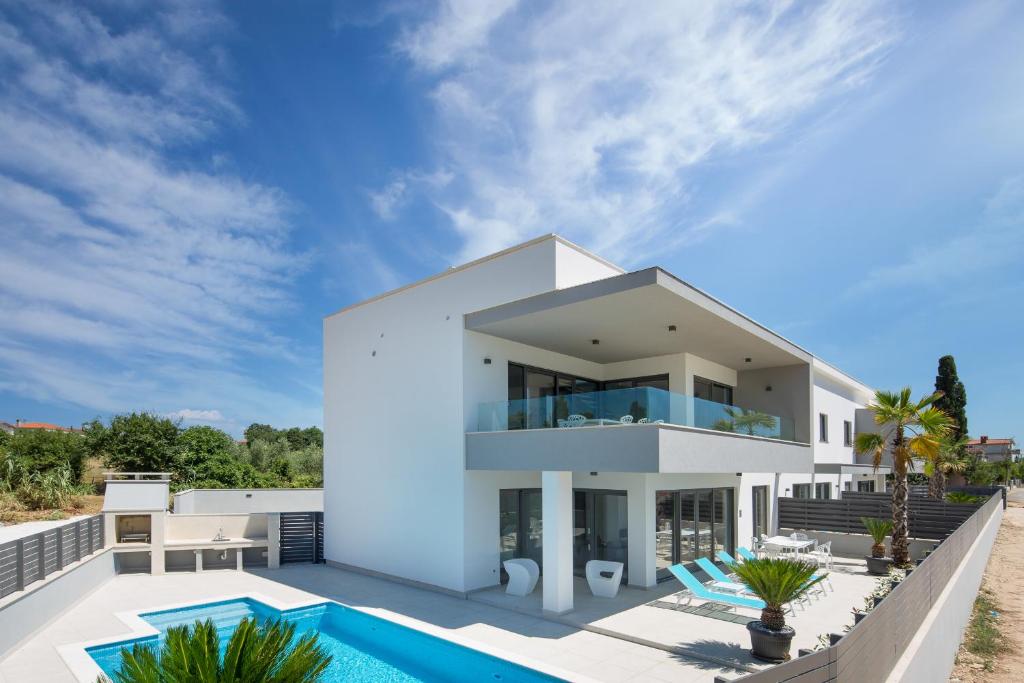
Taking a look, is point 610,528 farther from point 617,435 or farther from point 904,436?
point 904,436

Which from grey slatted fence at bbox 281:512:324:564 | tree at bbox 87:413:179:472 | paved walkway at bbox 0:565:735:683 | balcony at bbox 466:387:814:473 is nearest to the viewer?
paved walkway at bbox 0:565:735:683

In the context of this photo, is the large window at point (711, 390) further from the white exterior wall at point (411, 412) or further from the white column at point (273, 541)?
the white column at point (273, 541)

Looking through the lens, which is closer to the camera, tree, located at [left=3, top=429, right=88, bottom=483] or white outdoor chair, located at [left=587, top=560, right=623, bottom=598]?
white outdoor chair, located at [left=587, top=560, right=623, bottom=598]

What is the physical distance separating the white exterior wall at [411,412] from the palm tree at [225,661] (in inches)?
289

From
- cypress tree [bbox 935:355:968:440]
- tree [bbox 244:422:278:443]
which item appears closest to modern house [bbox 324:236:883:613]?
cypress tree [bbox 935:355:968:440]

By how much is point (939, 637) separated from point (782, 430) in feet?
27.9

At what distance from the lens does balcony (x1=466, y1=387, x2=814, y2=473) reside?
1037cm

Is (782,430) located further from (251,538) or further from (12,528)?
(12,528)

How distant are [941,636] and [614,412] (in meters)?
5.62

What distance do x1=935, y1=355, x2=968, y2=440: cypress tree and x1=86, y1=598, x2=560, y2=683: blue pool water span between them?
152ft

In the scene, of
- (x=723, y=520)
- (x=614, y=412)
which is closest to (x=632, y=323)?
(x=614, y=412)

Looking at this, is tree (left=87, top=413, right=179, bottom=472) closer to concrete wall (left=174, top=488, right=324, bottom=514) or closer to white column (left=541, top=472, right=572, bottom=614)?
concrete wall (left=174, top=488, right=324, bottom=514)

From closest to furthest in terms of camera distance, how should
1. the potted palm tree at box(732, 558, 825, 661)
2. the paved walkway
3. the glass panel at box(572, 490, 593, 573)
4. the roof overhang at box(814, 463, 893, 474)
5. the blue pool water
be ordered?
the paved walkway < the potted palm tree at box(732, 558, 825, 661) < the blue pool water < the glass panel at box(572, 490, 593, 573) < the roof overhang at box(814, 463, 893, 474)

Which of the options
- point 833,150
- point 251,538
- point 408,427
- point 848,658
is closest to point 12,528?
point 251,538
